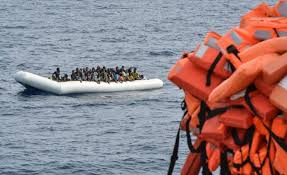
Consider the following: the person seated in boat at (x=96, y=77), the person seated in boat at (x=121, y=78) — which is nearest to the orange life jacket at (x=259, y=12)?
the person seated in boat at (x=96, y=77)

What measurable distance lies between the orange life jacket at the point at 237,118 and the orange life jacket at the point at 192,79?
1.76 ft

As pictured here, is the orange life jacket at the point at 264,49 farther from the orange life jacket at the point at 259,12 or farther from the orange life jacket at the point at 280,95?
the orange life jacket at the point at 259,12

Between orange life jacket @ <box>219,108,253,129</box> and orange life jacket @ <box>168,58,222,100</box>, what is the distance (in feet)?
1.76

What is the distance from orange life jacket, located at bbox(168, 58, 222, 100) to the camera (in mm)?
12234

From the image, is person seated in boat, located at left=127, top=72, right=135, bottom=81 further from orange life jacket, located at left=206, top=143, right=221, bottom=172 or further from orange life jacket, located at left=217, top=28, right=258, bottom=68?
orange life jacket, located at left=217, top=28, right=258, bottom=68

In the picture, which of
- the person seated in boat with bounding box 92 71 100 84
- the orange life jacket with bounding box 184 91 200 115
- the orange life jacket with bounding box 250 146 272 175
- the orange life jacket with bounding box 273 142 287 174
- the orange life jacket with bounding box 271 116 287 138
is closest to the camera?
the orange life jacket with bounding box 273 142 287 174

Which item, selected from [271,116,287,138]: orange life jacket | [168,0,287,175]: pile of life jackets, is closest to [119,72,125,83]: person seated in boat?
[168,0,287,175]: pile of life jackets

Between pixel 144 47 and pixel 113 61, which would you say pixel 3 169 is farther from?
pixel 144 47

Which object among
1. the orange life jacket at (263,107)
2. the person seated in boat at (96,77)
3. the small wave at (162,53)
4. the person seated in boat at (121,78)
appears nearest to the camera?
the orange life jacket at (263,107)

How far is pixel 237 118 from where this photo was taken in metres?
11.5

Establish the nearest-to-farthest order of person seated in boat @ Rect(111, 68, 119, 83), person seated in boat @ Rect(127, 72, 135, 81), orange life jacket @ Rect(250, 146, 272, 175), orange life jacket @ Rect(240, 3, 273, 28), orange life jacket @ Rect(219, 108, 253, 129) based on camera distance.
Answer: orange life jacket @ Rect(250, 146, 272, 175) → orange life jacket @ Rect(219, 108, 253, 129) → orange life jacket @ Rect(240, 3, 273, 28) → person seated in boat @ Rect(127, 72, 135, 81) → person seated in boat @ Rect(111, 68, 119, 83)

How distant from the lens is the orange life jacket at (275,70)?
35.7 ft

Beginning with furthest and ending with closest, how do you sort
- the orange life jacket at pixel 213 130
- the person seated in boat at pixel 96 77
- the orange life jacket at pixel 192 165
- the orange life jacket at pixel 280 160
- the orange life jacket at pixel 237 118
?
1. the person seated in boat at pixel 96 77
2. the orange life jacket at pixel 192 165
3. the orange life jacket at pixel 213 130
4. the orange life jacket at pixel 237 118
5. the orange life jacket at pixel 280 160

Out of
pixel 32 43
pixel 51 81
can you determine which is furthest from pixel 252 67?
pixel 32 43
